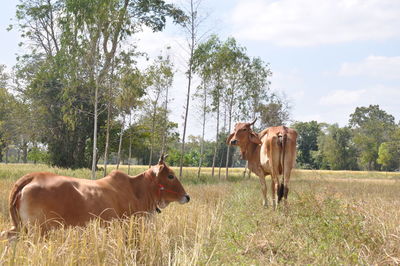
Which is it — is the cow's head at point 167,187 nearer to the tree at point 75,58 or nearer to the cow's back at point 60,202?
the cow's back at point 60,202

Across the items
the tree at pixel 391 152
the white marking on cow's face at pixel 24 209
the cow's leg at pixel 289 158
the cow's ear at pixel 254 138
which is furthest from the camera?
the tree at pixel 391 152

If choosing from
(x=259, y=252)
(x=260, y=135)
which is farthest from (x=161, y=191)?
(x=260, y=135)

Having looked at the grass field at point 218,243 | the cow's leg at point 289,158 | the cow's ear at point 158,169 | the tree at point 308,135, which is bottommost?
the grass field at point 218,243

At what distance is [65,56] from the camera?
1873cm

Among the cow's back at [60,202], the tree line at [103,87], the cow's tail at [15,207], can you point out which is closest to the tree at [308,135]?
the tree line at [103,87]

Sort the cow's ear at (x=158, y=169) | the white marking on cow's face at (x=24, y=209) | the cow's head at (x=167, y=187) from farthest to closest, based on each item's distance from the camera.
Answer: the cow's head at (x=167, y=187) < the cow's ear at (x=158, y=169) < the white marking on cow's face at (x=24, y=209)

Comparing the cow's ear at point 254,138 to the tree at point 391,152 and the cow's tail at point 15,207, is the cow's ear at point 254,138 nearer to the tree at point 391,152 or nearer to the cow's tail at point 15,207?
the cow's tail at point 15,207

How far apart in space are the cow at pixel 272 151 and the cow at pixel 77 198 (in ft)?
12.1

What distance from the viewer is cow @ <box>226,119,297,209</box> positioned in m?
9.78

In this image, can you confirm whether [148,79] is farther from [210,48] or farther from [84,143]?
[84,143]

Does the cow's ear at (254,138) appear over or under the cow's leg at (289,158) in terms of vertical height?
over

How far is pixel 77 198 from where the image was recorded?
5.38 m

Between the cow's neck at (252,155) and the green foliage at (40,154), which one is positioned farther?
the green foliage at (40,154)

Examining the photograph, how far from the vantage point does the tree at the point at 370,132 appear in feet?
260
